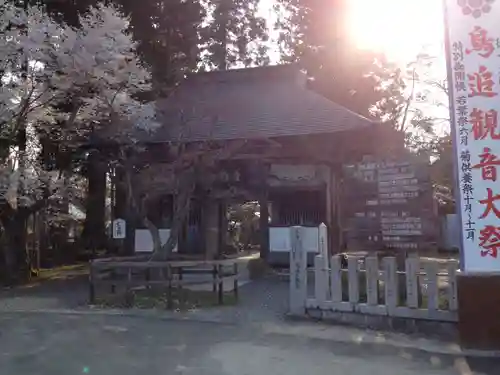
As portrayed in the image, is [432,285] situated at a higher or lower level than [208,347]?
higher

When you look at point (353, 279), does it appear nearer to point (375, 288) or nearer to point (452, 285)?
point (375, 288)

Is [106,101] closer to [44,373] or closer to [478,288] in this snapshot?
[44,373]

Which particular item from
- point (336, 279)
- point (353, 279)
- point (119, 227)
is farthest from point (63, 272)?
point (353, 279)

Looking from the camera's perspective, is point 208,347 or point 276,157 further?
point 276,157

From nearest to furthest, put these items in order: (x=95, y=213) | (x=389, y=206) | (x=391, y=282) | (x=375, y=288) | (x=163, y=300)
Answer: (x=391, y=282)
(x=375, y=288)
(x=389, y=206)
(x=163, y=300)
(x=95, y=213)

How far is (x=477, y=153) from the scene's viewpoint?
259 inches

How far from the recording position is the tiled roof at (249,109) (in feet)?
47.8

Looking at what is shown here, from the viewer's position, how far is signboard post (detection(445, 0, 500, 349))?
636 cm

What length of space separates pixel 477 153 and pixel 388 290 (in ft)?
7.83

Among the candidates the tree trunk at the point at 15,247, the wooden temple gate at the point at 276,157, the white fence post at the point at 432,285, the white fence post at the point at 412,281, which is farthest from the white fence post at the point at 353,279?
the tree trunk at the point at 15,247

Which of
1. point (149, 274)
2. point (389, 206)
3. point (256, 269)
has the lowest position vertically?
point (256, 269)

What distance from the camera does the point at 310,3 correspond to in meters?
24.8

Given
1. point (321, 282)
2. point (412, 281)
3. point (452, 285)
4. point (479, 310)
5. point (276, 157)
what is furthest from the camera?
point (276, 157)

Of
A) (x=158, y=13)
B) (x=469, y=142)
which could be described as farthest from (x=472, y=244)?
(x=158, y=13)
